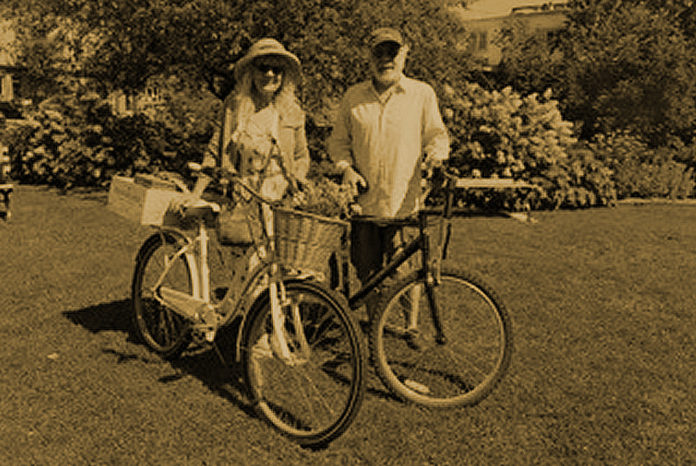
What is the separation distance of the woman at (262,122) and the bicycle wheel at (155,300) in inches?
20.7

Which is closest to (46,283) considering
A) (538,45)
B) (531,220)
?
(531,220)

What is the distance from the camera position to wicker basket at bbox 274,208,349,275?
3.43m

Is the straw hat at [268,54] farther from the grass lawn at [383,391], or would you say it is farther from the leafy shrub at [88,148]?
the leafy shrub at [88,148]

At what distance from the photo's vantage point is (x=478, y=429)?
400 centimetres

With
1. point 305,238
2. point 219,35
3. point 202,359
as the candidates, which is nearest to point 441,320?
point 305,238

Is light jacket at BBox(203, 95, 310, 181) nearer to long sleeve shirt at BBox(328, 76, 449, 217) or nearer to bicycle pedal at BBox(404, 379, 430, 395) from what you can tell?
long sleeve shirt at BBox(328, 76, 449, 217)

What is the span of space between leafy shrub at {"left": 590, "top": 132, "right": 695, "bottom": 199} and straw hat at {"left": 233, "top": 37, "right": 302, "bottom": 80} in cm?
1218

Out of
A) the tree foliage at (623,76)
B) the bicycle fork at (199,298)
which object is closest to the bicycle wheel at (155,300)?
the bicycle fork at (199,298)

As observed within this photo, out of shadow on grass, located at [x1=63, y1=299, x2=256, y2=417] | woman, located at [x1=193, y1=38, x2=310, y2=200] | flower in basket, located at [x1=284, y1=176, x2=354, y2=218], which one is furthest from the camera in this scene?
shadow on grass, located at [x1=63, y1=299, x2=256, y2=417]

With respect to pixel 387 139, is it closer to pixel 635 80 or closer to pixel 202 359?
pixel 202 359

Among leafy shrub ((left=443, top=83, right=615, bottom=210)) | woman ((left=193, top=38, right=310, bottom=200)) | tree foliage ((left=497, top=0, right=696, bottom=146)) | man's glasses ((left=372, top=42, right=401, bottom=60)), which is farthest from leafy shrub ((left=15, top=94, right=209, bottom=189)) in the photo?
tree foliage ((left=497, top=0, right=696, bottom=146))

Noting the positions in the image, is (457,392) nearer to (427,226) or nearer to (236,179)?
(427,226)

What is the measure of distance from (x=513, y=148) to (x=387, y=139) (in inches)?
→ 340

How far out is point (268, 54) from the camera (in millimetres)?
4340
